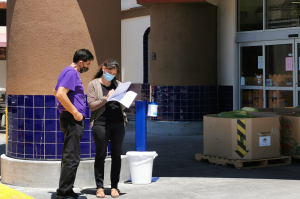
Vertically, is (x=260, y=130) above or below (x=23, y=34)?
below

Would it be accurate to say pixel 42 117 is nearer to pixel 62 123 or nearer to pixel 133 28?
pixel 62 123

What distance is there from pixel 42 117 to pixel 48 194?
111 cm

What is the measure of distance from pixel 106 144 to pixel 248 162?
3.36m

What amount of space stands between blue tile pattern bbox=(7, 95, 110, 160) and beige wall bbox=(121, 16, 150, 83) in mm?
11101

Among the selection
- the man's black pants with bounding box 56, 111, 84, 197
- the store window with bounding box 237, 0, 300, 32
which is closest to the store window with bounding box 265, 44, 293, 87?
the store window with bounding box 237, 0, 300, 32

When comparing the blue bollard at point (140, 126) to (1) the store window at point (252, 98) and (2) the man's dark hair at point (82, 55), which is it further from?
(1) the store window at point (252, 98)

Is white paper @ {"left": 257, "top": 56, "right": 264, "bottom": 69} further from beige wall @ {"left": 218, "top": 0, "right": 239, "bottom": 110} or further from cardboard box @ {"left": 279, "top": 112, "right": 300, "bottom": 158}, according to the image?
cardboard box @ {"left": 279, "top": 112, "right": 300, "bottom": 158}

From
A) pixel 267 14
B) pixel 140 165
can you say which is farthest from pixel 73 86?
pixel 267 14

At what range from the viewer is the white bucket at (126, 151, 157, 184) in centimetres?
685

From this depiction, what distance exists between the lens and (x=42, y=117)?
6730 mm

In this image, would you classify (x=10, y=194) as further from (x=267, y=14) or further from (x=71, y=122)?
(x=267, y=14)

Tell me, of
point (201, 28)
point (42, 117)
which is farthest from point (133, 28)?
point (42, 117)

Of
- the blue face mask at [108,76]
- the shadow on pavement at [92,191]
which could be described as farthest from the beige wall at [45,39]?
the shadow on pavement at [92,191]

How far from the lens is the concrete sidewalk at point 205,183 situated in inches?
248
